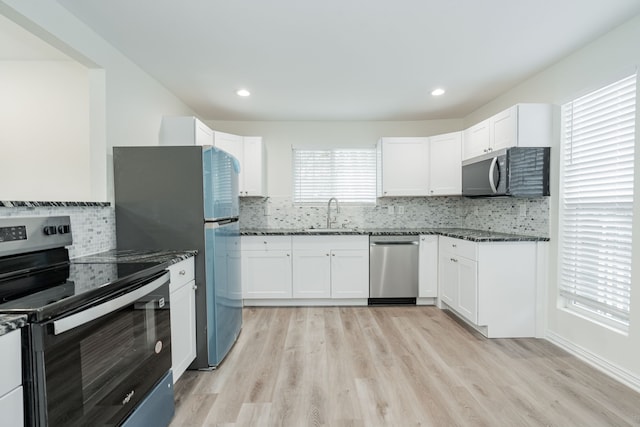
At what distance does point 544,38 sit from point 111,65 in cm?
315

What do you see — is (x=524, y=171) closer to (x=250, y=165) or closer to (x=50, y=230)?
(x=250, y=165)

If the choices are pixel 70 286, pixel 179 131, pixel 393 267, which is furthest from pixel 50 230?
pixel 393 267

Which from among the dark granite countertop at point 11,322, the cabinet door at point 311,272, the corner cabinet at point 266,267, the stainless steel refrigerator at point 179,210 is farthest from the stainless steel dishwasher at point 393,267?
the dark granite countertop at point 11,322

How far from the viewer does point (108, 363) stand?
1.12 meters

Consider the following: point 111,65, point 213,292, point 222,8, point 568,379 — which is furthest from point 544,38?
point 111,65

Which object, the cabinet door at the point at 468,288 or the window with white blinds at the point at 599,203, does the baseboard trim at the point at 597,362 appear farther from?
the cabinet door at the point at 468,288

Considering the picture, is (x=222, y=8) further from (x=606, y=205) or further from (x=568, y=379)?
(x=568, y=379)

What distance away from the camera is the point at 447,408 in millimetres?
1693

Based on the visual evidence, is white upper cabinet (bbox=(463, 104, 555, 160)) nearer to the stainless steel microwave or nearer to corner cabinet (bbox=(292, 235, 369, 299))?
the stainless steel microwave

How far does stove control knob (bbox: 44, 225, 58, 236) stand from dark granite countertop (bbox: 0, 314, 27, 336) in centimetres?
91

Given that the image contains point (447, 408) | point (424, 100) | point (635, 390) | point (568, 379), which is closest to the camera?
point (447, 408)

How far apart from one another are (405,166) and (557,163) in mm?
1547

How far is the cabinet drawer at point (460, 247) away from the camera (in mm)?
2658

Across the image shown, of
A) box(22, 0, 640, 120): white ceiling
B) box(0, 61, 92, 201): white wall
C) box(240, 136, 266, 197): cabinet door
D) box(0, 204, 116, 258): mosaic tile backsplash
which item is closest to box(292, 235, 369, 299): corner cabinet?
box(240, 136, 266, 197): cabinet door
